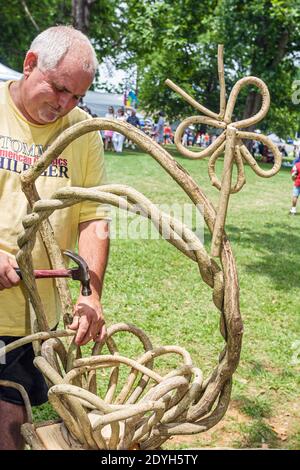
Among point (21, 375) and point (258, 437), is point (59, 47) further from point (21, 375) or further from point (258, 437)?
point (258, 437)

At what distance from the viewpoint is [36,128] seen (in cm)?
191

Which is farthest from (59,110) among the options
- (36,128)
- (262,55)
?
(262,55)

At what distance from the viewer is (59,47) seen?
65.6 inches

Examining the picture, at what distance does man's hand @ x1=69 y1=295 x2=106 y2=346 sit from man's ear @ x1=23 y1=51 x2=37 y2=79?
32.1 inches

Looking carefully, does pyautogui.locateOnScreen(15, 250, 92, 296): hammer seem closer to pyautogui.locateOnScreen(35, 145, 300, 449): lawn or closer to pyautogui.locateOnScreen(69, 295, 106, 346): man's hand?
pyautogui.locateOnScreen(69, 295, 106, 346): man's hand

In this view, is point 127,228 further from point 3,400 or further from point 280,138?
point 280,138

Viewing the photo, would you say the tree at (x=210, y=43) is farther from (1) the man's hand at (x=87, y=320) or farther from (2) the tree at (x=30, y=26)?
(1) the man's hand at (x=87, y=320)

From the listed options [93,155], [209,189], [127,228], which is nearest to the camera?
[93,155]

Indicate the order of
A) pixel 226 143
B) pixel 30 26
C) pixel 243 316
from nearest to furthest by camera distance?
pixel 226 143
pixel 243 316
pixel 30 26

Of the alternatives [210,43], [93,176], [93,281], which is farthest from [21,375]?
[210,43]

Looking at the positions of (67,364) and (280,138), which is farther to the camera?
Answer: (280,138)

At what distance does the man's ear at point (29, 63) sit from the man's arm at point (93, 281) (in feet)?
2.02

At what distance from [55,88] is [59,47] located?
0.13 metres

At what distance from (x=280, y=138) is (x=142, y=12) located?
1064 inches
